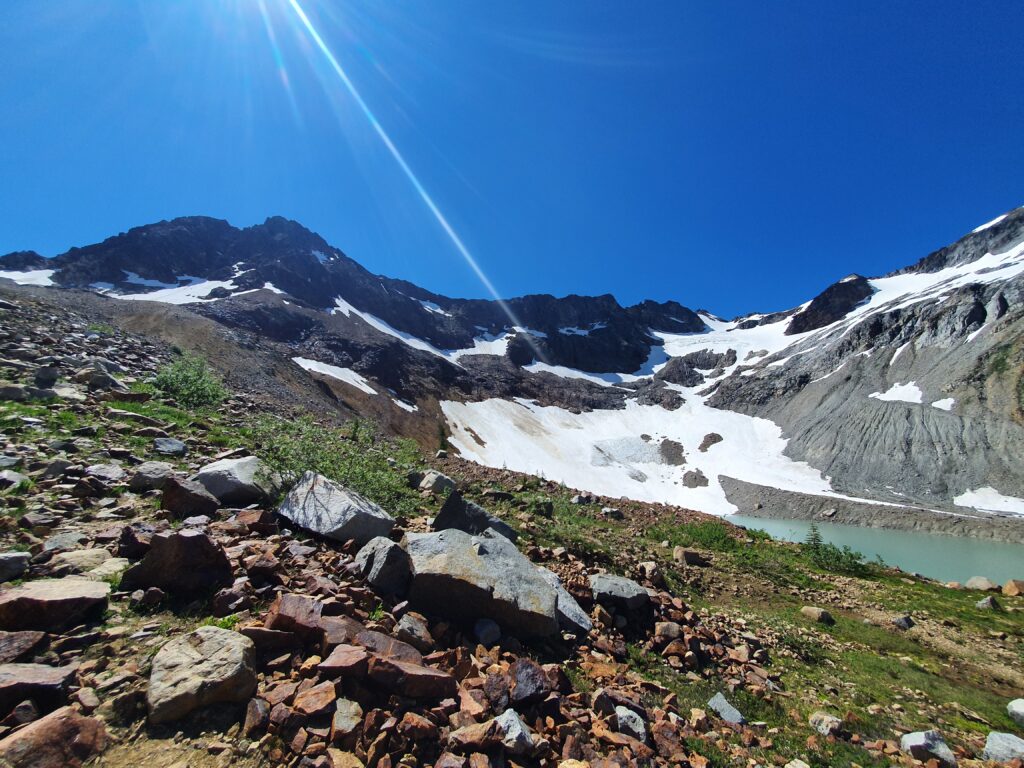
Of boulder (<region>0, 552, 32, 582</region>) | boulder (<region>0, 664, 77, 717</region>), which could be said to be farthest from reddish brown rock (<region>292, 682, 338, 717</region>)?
boulder (<region>0, 552, 32, 582</region>)

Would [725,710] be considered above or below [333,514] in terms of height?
below

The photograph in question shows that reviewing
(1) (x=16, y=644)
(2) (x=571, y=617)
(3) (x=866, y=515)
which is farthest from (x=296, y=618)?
(3) (x=866, y=515)

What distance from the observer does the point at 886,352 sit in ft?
258

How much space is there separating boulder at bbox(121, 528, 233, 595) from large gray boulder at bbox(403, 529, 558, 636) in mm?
2444

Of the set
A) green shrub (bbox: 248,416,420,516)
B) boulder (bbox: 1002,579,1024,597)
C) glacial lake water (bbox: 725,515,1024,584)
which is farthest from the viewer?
glacial lake water (bbox: 725,515,1024,584)

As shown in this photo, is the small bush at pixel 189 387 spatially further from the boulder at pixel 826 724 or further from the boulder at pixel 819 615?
the boulder at pixel 819 615

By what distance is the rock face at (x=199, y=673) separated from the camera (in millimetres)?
3484

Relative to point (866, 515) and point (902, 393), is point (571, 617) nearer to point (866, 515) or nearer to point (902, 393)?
point (866, 515)

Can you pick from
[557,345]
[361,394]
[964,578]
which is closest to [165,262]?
[361,394]

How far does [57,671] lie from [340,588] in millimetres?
2625

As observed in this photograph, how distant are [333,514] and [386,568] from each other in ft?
6.44

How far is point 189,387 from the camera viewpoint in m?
15.0

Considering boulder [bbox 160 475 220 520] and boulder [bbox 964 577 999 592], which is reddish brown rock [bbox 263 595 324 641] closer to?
boulder [bbox 160 475 220 520]

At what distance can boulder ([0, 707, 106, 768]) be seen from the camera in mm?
2777
